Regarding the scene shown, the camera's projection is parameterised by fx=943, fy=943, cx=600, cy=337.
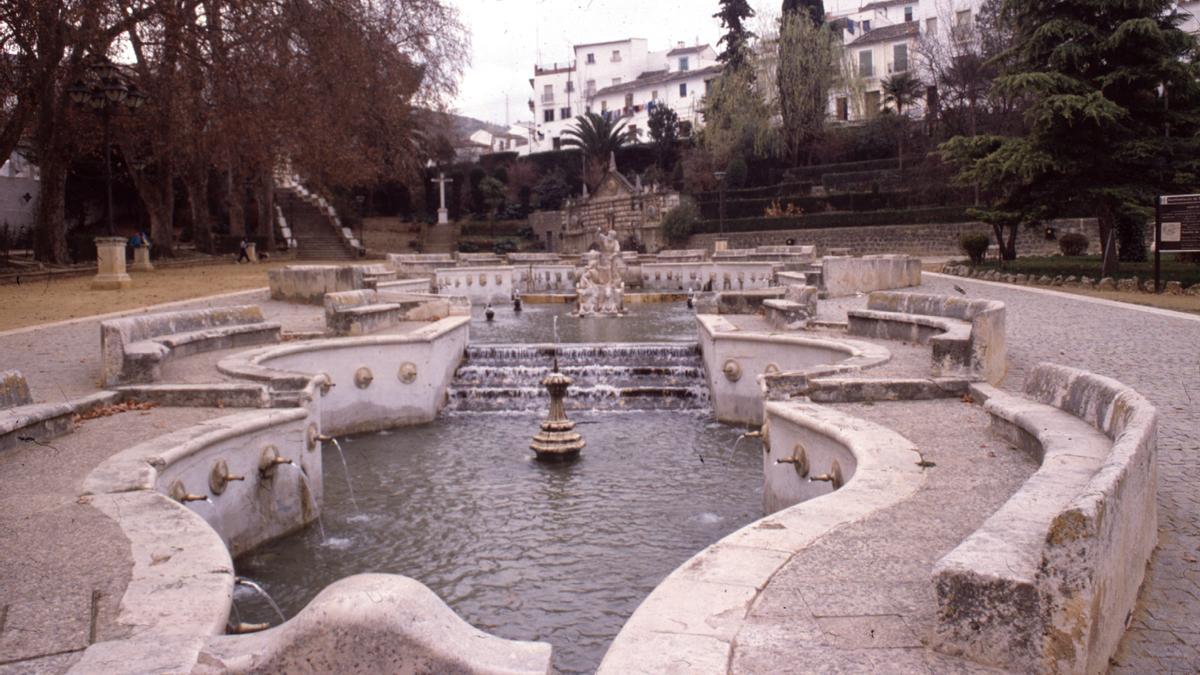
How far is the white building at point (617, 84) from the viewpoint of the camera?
7656 cm

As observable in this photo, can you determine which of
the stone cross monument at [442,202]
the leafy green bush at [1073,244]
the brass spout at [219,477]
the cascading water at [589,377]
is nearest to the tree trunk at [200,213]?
the stone cross monument at [442,202]

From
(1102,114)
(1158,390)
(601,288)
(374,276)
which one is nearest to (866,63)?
(1102,114)

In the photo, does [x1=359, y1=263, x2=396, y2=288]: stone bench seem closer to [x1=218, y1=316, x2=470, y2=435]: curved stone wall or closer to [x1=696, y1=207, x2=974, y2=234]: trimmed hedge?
[x1=218, y1=316, x2=470, y2=435]: curved stone wall

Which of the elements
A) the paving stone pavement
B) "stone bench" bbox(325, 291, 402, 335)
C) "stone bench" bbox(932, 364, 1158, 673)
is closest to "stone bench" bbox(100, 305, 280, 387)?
"stone bench" bbox(325, 291, 402, 335)

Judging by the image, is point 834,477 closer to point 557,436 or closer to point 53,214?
point 557,436

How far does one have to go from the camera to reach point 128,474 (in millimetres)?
5508

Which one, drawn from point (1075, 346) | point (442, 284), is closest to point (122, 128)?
point (442, 284)

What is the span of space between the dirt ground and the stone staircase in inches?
462

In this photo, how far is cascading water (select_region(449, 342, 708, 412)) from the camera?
12398 mm

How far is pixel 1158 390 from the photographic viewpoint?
8.34 metres

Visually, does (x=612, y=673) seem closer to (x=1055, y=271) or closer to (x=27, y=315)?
(x=27, y=315)

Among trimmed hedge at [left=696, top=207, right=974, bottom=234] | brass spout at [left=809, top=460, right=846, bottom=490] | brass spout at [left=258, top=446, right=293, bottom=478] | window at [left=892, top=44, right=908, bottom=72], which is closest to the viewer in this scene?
brass spout at [left=809, top=460, right=846, bottom=490]

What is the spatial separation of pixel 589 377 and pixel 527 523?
541 cm

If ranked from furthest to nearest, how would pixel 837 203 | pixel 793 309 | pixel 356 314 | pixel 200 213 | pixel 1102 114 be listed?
pixel 837 203 < pixel 200 213 < pixel 1102 114 < pixel 793 309 < pixel 356 314
